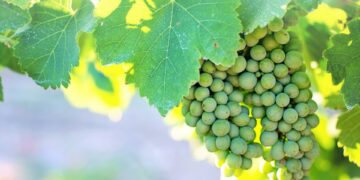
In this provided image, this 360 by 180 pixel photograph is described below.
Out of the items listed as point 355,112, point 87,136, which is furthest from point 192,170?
point 355,112

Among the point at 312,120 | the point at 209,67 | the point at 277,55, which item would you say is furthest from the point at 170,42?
the point at 312,120

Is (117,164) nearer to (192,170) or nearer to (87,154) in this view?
(87,154)

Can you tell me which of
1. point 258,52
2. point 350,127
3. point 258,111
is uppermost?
point 258,52

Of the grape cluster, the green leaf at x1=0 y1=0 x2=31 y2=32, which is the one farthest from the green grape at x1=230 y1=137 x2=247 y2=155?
the green leaf at x1=0 y1=0 x2=31 y2=32

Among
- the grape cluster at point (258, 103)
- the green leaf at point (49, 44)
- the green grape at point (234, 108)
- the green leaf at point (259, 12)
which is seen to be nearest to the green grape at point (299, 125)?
the grape cluster at point (258, 103)

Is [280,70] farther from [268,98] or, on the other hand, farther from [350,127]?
[350,127]

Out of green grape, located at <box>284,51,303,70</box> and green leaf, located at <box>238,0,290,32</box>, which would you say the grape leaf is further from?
green grape, located at <box>284,51,303,70</box>
